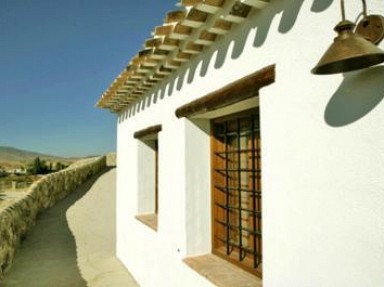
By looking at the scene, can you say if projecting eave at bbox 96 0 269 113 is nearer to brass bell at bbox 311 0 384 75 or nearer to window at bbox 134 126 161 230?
brass bell at bbox 311 0 384 75

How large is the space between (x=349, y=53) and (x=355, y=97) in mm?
371

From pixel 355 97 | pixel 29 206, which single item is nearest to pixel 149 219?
pixel 355 97

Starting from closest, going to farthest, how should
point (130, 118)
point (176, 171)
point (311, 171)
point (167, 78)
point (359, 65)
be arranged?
point (359, 65) < point (311, 171) < point (176, 171) < point (167, 78) < point (130, 118)

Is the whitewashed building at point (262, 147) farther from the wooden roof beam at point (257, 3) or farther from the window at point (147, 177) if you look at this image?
the window at point (147, 177)

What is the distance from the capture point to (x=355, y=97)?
5.87 feet

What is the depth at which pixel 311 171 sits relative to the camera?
2051 mm

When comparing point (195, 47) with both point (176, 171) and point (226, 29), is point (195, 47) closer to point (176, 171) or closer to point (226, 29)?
point (226, 29)

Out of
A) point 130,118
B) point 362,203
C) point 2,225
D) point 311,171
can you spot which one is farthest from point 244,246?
point 2,225

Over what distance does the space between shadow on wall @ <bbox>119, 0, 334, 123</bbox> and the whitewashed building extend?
1 centimetres

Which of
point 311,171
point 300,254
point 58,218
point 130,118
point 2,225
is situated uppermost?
point 130,118

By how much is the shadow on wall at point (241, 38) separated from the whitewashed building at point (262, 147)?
0.01 metres

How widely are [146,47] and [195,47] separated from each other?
65 cm

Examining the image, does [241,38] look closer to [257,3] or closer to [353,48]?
[257,3]

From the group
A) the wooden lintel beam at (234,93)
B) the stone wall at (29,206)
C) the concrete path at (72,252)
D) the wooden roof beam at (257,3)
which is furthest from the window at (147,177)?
the wooden roof beam at (257,3)
